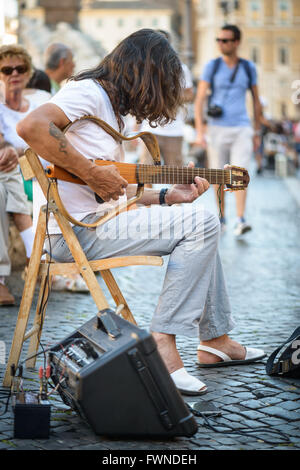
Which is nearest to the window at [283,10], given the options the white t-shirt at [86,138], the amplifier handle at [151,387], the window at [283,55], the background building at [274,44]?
the background building at [274,44]

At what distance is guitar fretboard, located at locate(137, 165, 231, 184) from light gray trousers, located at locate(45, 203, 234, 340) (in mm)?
141

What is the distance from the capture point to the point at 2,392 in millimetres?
3920

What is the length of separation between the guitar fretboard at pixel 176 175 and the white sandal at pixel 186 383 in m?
0.87

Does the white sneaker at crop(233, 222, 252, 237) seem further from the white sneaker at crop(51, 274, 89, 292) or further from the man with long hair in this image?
the man with long hair

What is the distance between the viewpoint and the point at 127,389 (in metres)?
3.15

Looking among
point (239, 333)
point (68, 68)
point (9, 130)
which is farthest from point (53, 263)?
point (68, 68)

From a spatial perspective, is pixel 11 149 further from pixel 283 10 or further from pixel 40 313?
pixel 283 10

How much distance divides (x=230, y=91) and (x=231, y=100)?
10 cm

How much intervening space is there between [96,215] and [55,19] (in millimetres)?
12629

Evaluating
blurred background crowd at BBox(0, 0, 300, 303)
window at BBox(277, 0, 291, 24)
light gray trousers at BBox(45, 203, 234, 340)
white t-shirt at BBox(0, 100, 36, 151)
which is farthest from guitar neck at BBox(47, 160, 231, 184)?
window at BBox(277, 0, 291, 24)

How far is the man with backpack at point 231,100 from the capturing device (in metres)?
9.77

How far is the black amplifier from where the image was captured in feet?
10.3

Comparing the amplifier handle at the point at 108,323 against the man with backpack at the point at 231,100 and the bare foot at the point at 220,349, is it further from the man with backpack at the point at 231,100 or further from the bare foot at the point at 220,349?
the man with backpack at the point at 231,100
